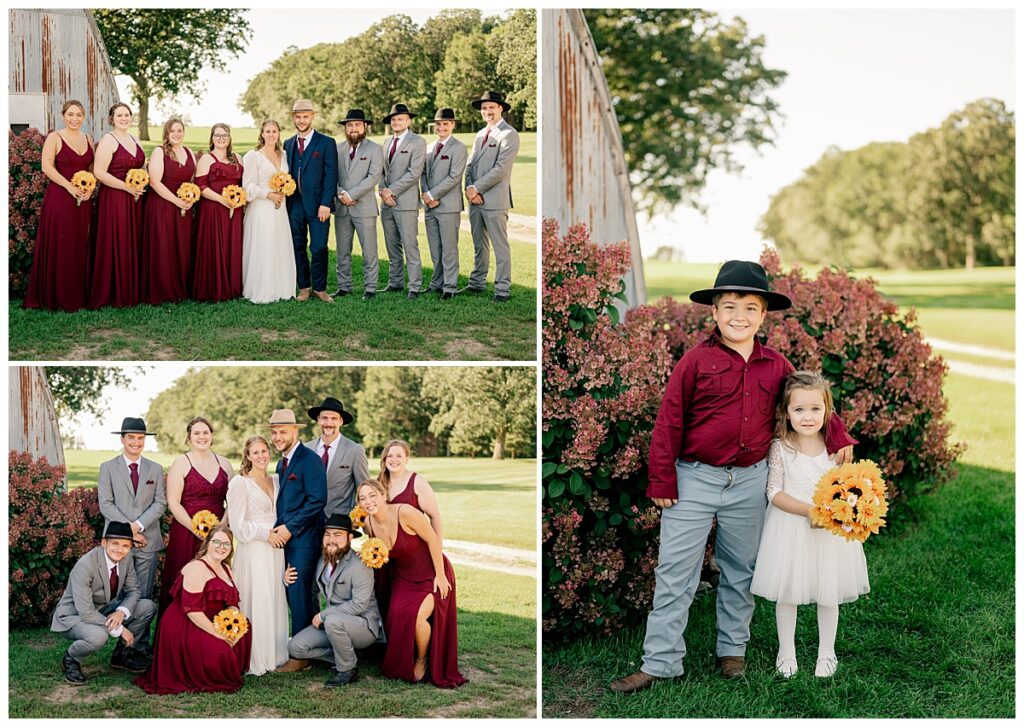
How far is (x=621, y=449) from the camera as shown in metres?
6.60

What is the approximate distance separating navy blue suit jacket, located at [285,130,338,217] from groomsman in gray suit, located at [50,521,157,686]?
2914 millimetres

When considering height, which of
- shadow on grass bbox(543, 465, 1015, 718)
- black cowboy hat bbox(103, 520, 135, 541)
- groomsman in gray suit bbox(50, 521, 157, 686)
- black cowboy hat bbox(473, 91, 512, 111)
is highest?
black cowboy hat bbox(473, 91, 512, 111)

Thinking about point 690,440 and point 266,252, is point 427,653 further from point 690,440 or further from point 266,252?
point 266,252

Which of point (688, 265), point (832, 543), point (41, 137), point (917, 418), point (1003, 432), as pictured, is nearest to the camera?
point (832, 543)

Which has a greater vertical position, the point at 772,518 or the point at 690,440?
the point at 690,440

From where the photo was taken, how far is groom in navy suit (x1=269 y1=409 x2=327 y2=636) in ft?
22.2

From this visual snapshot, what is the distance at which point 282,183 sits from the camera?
8.10 m

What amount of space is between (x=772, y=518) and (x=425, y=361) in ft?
7.56

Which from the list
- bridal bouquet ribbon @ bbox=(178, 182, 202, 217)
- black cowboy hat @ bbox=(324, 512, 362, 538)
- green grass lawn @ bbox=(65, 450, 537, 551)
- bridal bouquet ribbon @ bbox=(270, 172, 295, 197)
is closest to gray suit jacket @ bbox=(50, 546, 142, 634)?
black cowboy hat @ bbox=(324, 512, 362, 538)

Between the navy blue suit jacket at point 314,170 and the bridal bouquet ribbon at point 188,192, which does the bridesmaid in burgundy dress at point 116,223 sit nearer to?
the bridal bouquet ribbon at point 188,192

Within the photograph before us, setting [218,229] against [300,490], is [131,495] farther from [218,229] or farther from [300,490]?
[218,229]

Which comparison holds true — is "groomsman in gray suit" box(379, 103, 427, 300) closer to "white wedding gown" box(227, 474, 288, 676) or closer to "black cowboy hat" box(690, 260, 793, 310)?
"white wedding gown" box(227, 474, 288, 676)

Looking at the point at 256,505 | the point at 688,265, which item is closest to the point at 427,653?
the point at 256,505

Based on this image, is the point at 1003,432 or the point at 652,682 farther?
the point at 1003,432
